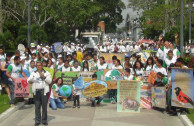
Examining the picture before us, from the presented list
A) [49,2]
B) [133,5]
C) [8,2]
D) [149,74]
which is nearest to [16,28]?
[8,2]

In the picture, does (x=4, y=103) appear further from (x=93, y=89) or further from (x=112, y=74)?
(x=112, y=74)

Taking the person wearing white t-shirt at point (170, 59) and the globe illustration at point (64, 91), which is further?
the person wearing white t-shirt at point (170, 59)

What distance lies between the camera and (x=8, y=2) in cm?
→ 3559

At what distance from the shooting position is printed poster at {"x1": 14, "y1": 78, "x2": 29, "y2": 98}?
1269cm

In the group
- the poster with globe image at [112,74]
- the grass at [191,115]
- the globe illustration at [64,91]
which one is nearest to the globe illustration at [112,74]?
the poster with globe image at [112,74]

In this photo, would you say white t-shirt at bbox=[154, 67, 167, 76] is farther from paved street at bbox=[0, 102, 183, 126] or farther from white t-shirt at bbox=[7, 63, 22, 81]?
white t-shirt at bbox=[7, 63, 22, 81]

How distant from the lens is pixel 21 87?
12711 mm

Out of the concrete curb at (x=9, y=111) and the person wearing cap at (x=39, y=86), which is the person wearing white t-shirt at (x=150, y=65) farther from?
the person wearing cap at (x=39, y=86)

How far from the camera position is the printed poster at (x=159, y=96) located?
1211 centimetres

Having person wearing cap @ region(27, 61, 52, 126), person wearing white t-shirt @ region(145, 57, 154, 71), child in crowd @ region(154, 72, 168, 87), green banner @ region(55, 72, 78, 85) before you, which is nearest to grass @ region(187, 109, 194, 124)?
child in crowd @ region(154, 72, 168, 87)

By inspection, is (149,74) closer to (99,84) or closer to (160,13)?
(99,84)

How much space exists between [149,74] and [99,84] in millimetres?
1734

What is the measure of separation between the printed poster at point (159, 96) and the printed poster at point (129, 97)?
59cm

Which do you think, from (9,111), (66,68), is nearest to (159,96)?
(66,68)
